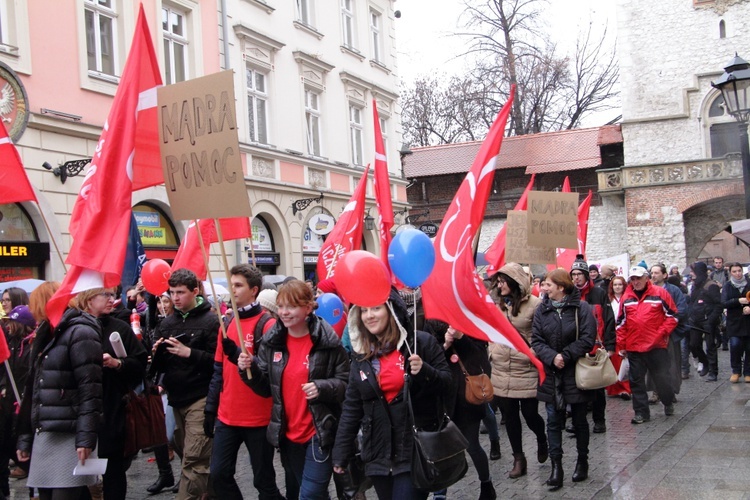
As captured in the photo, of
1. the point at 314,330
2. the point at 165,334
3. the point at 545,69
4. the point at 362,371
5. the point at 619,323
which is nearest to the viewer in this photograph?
the point at 362,371

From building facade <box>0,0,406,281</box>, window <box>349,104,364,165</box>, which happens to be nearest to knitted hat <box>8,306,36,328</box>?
building facade <box>0,0,406,281</box>

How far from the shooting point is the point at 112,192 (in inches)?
217

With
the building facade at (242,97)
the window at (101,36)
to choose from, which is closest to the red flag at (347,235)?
the building facade at (242,97)

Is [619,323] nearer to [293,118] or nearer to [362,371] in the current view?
[362,371]

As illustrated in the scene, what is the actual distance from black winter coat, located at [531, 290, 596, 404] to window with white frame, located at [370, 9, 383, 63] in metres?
19.8

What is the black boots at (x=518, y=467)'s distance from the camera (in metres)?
6.83

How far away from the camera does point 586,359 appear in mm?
6773

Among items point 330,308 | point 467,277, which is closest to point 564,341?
point 467,277

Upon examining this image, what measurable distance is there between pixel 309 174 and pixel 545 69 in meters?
21.0

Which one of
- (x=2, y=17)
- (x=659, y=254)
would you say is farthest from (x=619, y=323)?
(x=659, y=254)

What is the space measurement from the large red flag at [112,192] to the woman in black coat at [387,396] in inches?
73.5

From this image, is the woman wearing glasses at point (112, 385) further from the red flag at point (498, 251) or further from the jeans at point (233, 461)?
the red flag at point (498, 251)

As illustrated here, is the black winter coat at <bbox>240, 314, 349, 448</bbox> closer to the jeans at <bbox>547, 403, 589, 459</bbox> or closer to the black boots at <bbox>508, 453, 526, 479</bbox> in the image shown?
the jeans at <bbox>547, 403, 589, 459</bbox>

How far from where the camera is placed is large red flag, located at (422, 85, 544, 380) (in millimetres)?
5027
